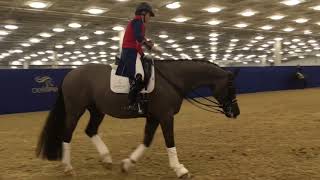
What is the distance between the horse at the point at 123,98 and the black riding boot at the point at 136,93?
11cm

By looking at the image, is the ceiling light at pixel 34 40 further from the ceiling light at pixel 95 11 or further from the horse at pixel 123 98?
the horse at pixel 123 98

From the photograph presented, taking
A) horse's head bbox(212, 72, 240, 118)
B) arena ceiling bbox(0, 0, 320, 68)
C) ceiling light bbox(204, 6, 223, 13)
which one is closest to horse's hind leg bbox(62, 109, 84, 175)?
horse's head bbox(212, 72, 240, 118)

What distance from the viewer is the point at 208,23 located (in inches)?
1123

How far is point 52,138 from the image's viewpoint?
5.60 meters

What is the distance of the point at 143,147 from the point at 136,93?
0.79m

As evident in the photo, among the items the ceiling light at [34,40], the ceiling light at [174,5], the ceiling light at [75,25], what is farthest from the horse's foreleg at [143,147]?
the ceiling light at [34,40]

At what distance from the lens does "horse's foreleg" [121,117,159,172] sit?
5348 millimetres

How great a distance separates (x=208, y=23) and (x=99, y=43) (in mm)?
14318

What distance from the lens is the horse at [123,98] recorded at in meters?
5.34

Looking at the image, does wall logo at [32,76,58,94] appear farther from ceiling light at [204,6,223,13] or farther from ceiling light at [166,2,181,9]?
ceiling light at [204,6,223,13]

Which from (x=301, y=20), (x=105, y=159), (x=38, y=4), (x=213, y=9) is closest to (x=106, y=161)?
(x=105, y=159)

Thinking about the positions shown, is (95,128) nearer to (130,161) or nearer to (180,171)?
(130,161)

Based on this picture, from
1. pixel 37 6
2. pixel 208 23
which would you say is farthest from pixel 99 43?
pixel 37 6

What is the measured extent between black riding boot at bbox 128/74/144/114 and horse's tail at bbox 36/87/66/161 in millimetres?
1176
